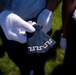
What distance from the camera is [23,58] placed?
6.07 feet

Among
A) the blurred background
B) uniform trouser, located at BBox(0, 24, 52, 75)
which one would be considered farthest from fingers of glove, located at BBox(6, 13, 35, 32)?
the blurred background

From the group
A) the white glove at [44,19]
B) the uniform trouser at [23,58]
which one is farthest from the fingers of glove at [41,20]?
the uniform trouser at [23,58]

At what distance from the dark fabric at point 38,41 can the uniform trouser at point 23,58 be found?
0.15 meters

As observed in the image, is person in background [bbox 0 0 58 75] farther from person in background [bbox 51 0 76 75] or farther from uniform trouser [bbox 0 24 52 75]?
person in background [bbox 51 0 76 75]

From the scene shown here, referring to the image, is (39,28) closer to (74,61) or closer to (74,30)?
(74,30)

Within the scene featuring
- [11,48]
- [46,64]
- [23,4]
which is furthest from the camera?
[46,64]

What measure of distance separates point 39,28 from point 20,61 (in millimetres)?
474

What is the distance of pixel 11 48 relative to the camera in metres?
1.79

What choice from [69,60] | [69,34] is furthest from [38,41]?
[69,60]

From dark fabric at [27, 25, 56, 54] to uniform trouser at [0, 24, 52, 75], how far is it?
15 centimetres

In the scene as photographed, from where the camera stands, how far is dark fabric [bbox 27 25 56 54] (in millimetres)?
1563

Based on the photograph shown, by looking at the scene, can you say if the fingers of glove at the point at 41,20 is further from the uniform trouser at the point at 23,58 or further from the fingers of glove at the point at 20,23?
the uniform trouser at the point at 23,58

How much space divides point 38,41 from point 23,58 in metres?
0.32

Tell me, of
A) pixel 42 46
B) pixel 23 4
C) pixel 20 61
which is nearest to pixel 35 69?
pixel 20 61
